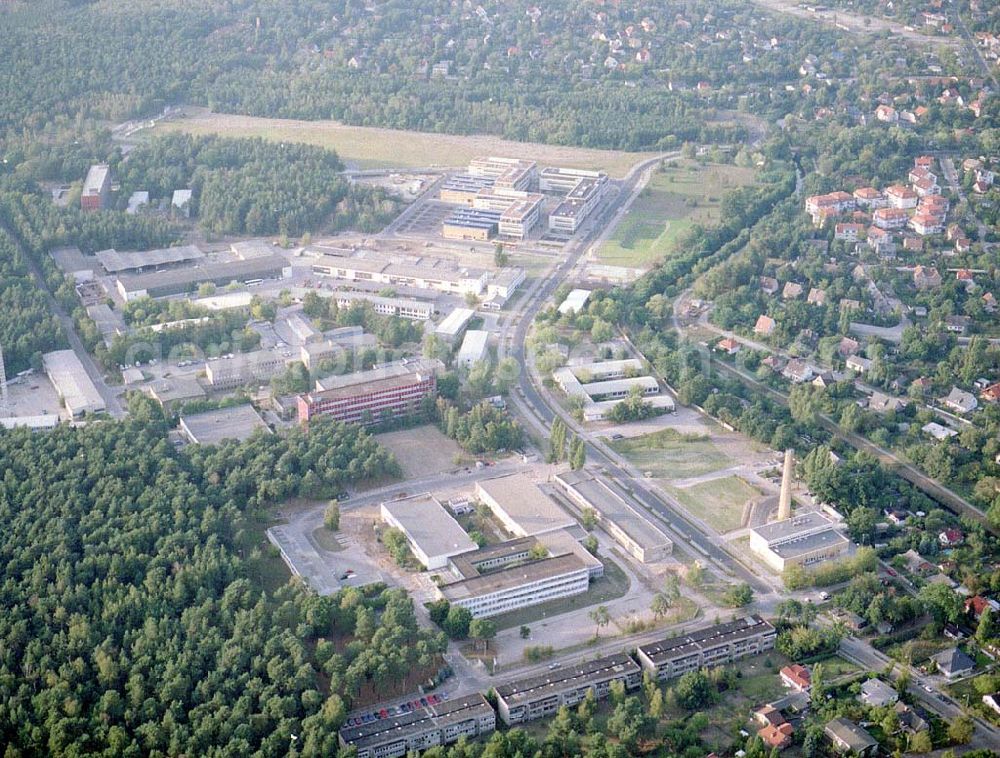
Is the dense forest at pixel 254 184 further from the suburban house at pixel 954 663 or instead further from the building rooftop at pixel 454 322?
the suburban house at pixel 954 663

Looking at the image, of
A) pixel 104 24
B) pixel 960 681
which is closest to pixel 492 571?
pixel 960 681

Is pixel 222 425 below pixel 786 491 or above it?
below

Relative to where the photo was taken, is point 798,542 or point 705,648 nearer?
point 705,648

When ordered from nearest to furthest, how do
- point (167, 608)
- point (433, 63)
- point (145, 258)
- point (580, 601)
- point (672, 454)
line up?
point (167, 608) → point (580, 601) → point (672, 454) → point (145, 258) → point (433, 63)

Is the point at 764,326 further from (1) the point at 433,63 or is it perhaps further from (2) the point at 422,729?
(1) the point at 433,63

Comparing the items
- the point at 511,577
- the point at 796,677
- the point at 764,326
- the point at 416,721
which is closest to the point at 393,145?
the point at 764,326

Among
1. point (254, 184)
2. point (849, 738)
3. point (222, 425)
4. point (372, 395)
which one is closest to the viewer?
point (849, 738)

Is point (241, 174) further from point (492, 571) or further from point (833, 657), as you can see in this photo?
point (833, 657)
